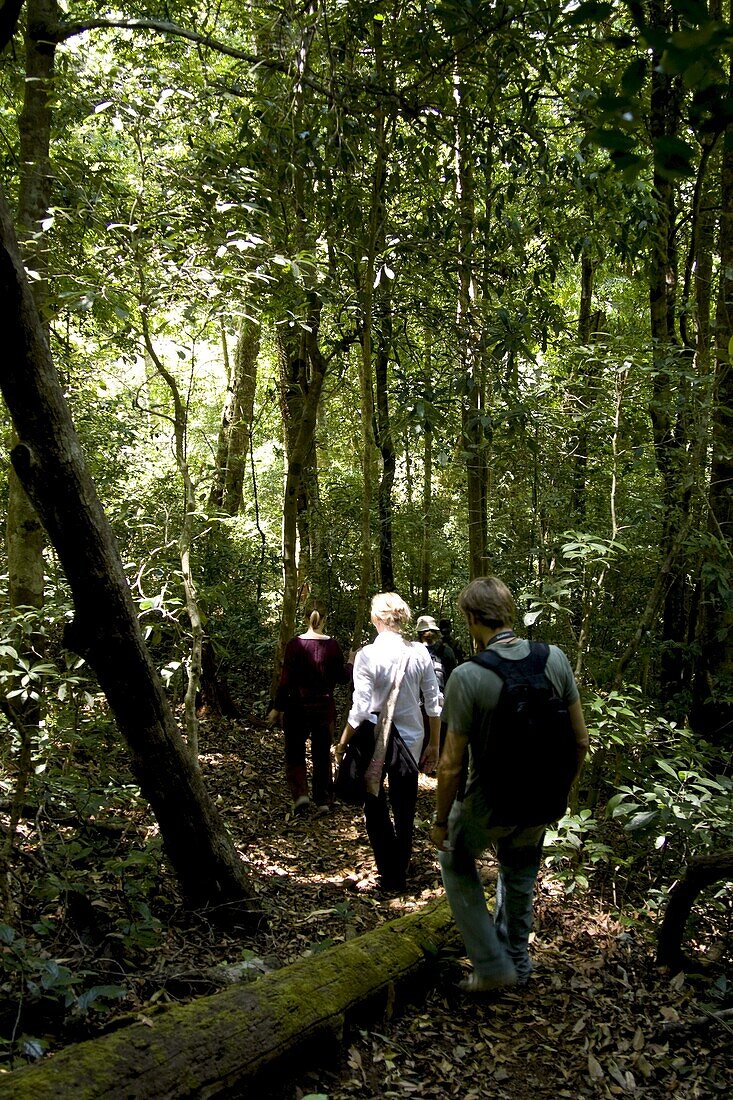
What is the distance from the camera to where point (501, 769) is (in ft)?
10.9

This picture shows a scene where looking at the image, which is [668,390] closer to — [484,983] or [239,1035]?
[484,983]

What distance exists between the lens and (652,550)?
6184 mm

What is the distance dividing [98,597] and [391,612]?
2.29 meters

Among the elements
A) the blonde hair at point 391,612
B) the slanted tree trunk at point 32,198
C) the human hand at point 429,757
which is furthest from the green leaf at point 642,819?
the slanted tree trunk at point 32,198

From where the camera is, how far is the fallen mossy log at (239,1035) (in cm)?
230

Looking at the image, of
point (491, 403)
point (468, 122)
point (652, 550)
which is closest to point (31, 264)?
point (468, 122)

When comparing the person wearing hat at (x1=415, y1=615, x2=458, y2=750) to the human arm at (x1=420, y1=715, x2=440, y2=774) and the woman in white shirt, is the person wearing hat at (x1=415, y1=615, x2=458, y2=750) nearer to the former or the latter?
the human arm at (x1=420, y1=715, x2=440, y2=774)

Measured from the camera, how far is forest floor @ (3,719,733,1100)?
10.3ft

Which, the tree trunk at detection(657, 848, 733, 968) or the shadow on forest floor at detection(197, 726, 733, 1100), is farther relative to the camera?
the tree trunk at detection(657, 848, 733, 968)

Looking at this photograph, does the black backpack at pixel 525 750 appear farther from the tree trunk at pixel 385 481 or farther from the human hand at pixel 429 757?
the tree trunk at pixel 385 481

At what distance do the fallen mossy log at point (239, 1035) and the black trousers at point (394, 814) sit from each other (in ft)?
4.74

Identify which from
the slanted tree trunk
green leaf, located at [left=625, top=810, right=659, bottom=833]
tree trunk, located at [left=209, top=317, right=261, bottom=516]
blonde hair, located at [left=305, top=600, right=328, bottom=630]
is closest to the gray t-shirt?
green leaf, located at [left=625, top=810, right=659, bottom=833]

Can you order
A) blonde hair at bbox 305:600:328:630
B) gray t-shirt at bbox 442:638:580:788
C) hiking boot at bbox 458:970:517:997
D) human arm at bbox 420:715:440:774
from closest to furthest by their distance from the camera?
gray t-shirt at bbox 442:638:580:788 → hiking boot at bbox 458:970:517:997 → human arm at bbox 420:715:440:774 → blonde hair at bbox 305:600:328:630

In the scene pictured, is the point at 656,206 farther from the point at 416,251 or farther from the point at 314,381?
the point at 314,381
